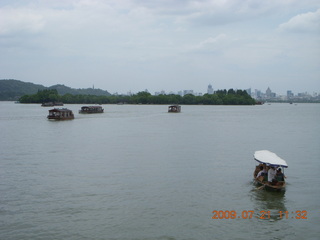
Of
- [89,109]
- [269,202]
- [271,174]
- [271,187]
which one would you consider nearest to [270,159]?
[271,174]

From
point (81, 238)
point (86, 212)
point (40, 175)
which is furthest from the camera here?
point (40, 175)

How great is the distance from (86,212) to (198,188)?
23.1 ft

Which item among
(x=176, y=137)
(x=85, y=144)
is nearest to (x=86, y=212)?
(x=85, y=144)

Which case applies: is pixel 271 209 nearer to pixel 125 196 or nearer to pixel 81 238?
pixel 125 196

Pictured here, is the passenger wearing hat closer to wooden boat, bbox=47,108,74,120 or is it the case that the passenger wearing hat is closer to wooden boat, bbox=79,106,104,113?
wooden boat, bbox=47,108,74,120

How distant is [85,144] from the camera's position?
1622 inches

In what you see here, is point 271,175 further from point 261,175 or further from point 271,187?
point 261,175

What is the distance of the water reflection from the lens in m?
17.6

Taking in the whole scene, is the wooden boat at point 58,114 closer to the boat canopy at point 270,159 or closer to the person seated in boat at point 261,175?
the boat canopy at point 270,159
